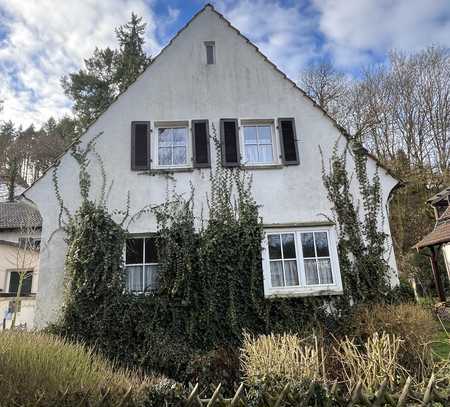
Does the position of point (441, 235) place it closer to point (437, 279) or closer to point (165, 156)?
point (437, 279)

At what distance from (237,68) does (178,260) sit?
6400 millimetres

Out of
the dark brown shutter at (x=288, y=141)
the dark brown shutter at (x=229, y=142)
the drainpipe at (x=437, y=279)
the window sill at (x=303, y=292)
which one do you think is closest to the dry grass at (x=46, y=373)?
the window sill at (x=303, y=292)

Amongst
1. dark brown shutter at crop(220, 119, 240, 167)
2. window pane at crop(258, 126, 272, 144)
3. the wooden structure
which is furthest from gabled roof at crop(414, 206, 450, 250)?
dark brown shutter at crop(220, 119, 240, 167)

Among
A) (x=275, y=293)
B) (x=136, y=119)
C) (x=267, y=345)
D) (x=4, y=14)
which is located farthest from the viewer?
(x=136, y=119)

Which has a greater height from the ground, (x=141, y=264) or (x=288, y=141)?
(x=288, y=141)

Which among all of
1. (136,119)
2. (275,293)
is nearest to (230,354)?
(275,293)

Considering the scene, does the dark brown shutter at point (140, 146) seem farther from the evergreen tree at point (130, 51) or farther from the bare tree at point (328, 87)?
the bare tree at point (328, 87)

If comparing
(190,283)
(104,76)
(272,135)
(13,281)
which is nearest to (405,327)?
(190,283)

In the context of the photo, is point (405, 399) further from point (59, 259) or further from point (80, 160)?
point (80, 160)

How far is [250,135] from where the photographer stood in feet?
34.6

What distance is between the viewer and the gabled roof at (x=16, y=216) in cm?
2186

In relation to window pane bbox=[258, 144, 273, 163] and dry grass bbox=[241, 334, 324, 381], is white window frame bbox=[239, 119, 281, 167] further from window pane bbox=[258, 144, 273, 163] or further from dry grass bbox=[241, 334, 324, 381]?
dry grass bbox=[241, 334, 324, 381]

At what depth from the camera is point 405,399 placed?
14.1 ft

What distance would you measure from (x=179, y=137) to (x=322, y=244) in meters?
5.34
